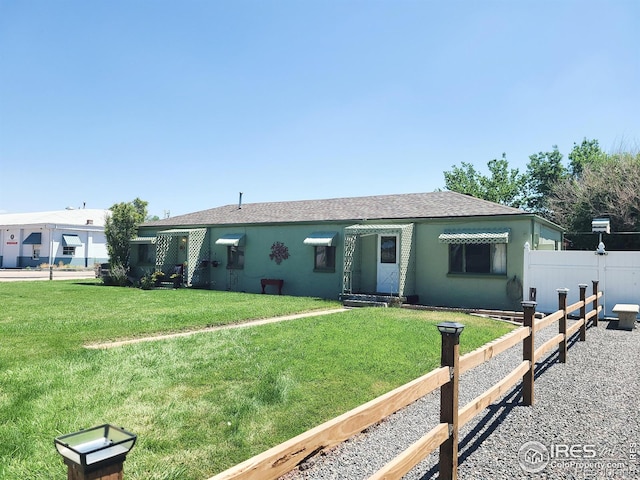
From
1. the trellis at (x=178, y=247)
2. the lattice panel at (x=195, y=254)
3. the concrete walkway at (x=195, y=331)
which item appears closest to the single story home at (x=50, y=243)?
the trellis at (x=178, y=247)

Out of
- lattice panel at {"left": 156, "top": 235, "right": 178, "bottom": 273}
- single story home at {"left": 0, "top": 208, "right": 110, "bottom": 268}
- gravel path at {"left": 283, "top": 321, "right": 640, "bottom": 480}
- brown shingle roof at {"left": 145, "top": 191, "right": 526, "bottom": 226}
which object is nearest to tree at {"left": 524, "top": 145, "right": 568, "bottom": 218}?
brown shingle roof at {"left": 145, "top": 191, "right": 526, "bottom": 226}

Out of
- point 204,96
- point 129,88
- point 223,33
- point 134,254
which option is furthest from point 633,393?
point 134,254

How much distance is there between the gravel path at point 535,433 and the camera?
11.4ft

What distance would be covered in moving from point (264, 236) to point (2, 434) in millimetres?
14983

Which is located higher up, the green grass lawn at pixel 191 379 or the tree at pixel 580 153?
the tree at pixel 580 153

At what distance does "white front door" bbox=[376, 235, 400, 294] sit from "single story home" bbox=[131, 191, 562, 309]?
4cm

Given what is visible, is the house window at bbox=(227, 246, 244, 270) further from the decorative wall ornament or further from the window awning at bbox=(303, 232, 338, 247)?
the window awning at bbox=(303, 232, 338, 247)

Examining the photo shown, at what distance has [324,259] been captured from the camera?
56.1 feet

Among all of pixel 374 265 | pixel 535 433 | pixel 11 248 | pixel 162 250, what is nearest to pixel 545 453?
pixel 535 433

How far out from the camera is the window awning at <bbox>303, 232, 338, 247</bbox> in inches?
639

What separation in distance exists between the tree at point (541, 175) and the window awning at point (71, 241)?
4000 centimetres

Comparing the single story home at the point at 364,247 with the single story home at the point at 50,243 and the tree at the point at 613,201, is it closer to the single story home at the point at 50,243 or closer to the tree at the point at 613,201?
the tree at the point at 613,201

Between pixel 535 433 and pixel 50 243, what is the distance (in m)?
39.5

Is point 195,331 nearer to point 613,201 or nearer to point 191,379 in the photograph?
point 191,379
